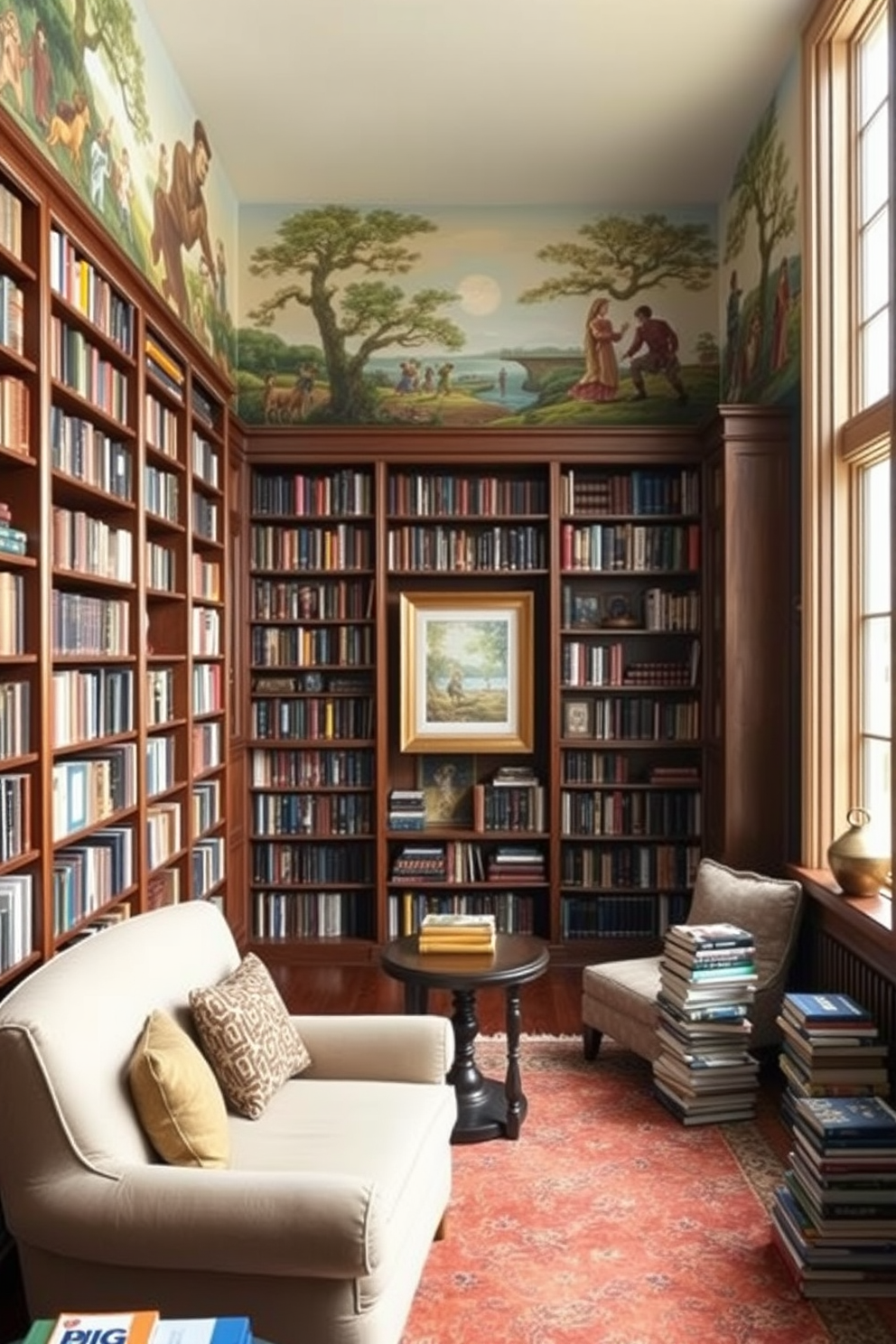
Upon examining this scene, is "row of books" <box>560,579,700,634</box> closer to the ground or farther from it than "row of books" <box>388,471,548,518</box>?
closer to the ground

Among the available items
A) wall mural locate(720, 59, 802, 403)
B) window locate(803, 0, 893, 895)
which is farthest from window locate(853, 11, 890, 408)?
wall mural locate(720, 59, 802, 403)

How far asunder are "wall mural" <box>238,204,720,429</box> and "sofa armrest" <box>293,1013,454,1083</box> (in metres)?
3.61

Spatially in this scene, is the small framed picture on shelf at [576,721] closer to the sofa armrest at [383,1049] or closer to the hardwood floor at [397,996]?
the hardwood floor at [397,996]

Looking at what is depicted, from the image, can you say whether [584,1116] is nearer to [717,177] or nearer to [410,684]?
[410,684]

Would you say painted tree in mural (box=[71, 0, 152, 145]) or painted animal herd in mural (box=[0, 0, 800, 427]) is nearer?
painted tree in mural (box=[71, 0, 152, 145])

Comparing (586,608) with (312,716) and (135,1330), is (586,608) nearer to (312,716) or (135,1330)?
(312,716)

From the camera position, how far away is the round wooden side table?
322cm

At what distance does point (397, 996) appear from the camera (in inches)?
189

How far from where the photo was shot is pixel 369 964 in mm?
5305

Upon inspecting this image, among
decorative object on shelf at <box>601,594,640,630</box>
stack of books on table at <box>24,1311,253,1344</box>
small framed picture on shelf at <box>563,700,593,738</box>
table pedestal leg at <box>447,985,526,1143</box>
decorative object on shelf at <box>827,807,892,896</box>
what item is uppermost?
decorative object on shelf at <box>601,594,640,630</box>

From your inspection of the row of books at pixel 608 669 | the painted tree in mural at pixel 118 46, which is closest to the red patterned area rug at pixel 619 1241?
the row of books at pixel 608 669

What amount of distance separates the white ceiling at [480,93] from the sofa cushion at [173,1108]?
12.4 ft

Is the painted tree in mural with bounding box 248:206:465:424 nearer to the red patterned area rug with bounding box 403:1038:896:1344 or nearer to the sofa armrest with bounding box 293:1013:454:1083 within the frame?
the sofa armrest with bounding box 293:1013:454:1083

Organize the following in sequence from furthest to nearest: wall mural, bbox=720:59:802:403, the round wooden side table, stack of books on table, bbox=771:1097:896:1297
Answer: wall mural, bbox=720:59:802:403 → the round wooden side table → stack of books on table, bbox=771:1097:896:1297
